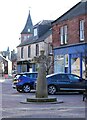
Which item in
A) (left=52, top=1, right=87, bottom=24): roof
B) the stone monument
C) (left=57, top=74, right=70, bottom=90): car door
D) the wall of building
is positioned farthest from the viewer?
(left=52, top=1, right=87, bottom=24): roof

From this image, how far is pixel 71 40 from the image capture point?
39.5 metres

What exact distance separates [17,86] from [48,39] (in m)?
30.7

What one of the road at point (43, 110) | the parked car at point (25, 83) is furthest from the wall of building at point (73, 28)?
the road at point (43, 110)

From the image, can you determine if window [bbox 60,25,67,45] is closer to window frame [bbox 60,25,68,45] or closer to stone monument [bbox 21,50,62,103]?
window frame [bbox 60,25,68,45]

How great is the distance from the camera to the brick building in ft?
123

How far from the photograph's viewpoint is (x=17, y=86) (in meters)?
30.9

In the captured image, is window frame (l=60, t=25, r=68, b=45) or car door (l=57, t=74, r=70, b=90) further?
window frame (l=60, t=25, r=68, b=45)

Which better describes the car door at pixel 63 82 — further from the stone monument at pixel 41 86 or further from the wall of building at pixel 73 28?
the wall of building at pixel 73 28

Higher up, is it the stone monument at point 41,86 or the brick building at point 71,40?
the brick building at point 71,40

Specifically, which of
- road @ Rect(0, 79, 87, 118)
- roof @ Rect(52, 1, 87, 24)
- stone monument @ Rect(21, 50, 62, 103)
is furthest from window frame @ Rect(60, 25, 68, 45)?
road @ Rect(0, 79, 87, 118)

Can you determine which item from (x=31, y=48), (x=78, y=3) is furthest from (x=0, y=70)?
(x=78, y=3)

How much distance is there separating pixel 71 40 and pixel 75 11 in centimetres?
352

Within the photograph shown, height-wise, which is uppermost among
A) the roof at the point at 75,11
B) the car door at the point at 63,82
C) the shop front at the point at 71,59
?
the roof at the point at 75,11

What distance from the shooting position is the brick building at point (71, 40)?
37375 mm
